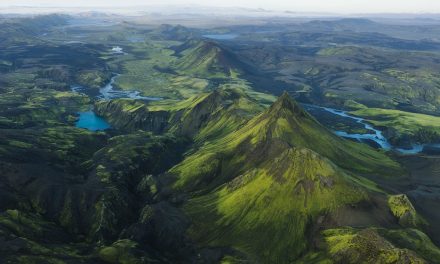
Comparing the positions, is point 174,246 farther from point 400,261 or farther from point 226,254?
point 400,261

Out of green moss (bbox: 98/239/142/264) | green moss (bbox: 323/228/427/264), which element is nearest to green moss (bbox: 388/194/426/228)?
green moss (bbox: 323/228/427/264)

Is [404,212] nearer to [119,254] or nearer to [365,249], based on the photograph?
[365,249]

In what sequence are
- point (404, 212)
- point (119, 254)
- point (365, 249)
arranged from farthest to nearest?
point (404, 212) → point (119, 254) → point (365, 249)

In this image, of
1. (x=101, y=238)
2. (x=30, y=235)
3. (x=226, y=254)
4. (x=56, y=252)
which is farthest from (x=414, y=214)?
(x=30, y=235)

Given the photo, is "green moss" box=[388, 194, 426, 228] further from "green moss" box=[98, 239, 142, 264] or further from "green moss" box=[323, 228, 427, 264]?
"green moss" box=[98, 239, 142, 264]

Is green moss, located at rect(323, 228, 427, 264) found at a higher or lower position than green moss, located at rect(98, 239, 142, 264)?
higher

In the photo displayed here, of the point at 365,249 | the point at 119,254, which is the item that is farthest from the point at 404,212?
the point at 119,254

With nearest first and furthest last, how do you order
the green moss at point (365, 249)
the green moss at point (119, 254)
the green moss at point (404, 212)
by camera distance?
the green moss at point (365, 249) < the green moss at point (119, 254) < the green moss at point (404, 212)

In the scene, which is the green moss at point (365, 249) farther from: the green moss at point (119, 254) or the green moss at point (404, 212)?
the green moss at point (119, 254)

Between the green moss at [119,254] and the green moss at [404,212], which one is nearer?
the green moss at [119,254]

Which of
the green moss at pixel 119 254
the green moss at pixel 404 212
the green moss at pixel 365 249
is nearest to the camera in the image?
the green moss at pixel 365 249

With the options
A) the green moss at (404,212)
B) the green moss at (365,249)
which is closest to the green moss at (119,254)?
the green moss at (365,249)
